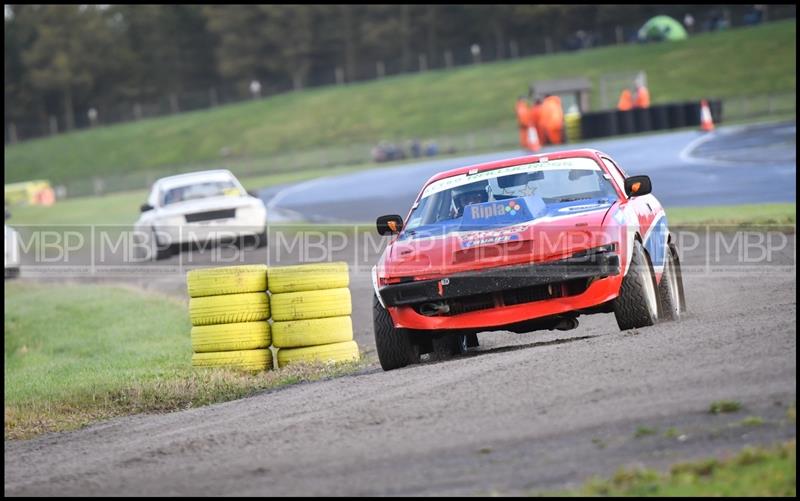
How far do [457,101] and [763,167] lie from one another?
161 feet

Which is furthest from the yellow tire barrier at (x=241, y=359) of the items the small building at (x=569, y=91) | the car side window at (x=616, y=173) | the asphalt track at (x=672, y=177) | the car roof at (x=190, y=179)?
the small building at (x=569, y=91)

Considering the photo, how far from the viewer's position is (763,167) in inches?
1123

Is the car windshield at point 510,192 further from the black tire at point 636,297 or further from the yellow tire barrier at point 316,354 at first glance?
the yellow tire barrier at point 316,354

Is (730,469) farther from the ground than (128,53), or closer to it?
closer to it

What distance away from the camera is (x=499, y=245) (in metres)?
9.20

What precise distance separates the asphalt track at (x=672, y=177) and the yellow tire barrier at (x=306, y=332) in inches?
500

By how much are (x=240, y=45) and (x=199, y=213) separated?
81.3 m

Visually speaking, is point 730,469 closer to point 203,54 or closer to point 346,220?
point 346,220

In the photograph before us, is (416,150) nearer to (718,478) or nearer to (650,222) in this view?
(650,222)

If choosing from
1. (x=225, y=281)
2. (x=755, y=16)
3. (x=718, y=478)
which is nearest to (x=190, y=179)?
(x=225, y=281)

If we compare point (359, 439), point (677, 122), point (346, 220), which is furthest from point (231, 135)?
point (359, 439)

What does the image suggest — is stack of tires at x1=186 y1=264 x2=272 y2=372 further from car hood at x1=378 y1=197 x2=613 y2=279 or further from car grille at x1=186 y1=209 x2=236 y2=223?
car grille at x1=186 y1=209 x2=236 y2=223

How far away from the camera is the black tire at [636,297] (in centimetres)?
917

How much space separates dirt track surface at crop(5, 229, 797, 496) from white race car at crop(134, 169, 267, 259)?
13.4 m
